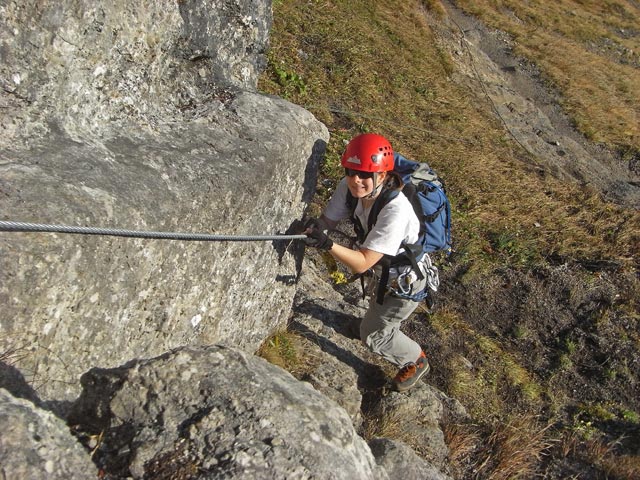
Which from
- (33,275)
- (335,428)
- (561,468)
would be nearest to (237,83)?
(33,275)

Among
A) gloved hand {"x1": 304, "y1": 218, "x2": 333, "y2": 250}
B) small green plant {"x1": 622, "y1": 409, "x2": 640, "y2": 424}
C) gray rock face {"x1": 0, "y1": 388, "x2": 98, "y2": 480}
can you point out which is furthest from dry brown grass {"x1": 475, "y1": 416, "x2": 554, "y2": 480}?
gray rock face {"x1": 0, "y1": 388, "x2": 98, "y2": 480}

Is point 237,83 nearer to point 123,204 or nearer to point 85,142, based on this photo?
point 85,142

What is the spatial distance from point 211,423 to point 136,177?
6.28 ft

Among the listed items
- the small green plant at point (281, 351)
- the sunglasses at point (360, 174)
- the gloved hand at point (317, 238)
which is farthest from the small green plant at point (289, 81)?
the sunglasses at point (360, 174)

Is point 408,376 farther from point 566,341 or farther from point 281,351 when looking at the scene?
point 566,341

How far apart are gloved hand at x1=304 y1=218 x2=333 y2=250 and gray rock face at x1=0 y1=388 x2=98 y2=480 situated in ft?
9.00

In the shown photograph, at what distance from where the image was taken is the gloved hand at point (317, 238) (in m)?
5.11

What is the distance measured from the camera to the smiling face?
512 centimetres

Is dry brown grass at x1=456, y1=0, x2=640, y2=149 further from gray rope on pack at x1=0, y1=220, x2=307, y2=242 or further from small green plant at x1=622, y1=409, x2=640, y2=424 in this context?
gray rope on pack at x1=0, y1=220, x2=307, y2=242

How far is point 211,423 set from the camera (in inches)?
118

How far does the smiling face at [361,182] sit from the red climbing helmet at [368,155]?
6 cm

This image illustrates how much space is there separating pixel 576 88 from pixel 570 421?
16.2 m

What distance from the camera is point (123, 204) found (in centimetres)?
386

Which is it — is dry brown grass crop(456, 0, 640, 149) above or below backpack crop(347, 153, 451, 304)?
above
